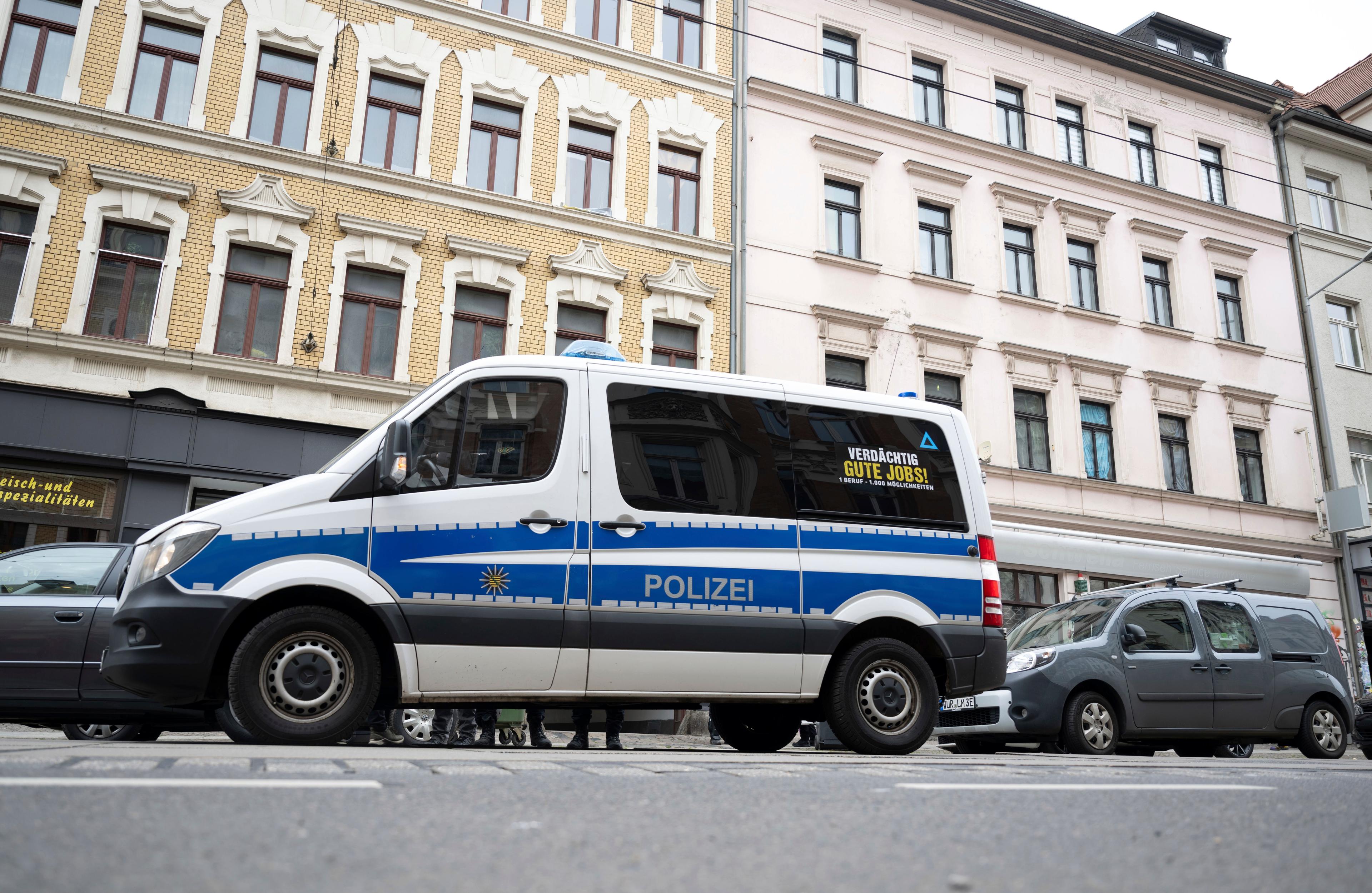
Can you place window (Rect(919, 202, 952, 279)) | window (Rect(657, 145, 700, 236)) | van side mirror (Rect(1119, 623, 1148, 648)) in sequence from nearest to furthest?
van side mirror (Rect(1119, 623, 1148, 648)), window (Rect(657, 145, 700, 236)), window (Rect(919, 202, 952, 279))

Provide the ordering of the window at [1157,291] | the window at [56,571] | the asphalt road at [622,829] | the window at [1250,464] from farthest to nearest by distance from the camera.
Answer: the window at [1157,291], the window at [1250,464], the window at [56,571], the asphalt road at [622,829]

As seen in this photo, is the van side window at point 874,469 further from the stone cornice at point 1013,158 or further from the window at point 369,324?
the stone cornice at point 1013,158

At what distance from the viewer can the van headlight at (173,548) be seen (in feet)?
19.2

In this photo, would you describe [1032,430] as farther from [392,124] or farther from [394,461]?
[394,461]

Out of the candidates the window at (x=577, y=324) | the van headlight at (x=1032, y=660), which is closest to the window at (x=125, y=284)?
the window at (x=577, y=324)

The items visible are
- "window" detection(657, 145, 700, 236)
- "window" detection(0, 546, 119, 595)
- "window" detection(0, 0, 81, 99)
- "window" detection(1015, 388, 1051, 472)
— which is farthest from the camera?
"window" detection(1015, 388, 1051, 472)

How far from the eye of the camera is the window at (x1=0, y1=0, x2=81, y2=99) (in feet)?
49.6

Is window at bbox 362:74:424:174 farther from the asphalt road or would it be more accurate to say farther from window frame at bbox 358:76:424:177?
the asphalt road

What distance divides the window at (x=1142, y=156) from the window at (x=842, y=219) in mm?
7483

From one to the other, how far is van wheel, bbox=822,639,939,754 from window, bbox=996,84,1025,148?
58.9 feet

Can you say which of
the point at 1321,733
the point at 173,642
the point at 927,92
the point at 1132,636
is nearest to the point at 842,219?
the point at 927,92

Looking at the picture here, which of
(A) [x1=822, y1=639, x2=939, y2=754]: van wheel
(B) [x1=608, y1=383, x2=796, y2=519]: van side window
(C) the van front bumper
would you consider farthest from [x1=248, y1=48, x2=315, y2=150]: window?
(A) [x1=822, y1=639, x2=939, y2=754]: van wheel

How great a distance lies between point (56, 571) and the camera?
7.73 meters

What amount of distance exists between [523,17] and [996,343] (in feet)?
35.6
